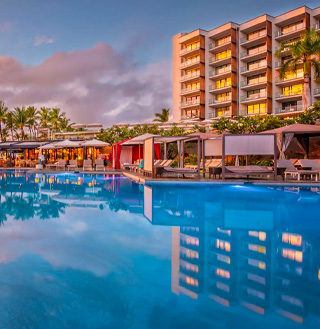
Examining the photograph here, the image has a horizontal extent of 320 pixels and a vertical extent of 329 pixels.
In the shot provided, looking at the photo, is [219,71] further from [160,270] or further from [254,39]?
[160,270]

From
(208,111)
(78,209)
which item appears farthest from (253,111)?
(78,209)

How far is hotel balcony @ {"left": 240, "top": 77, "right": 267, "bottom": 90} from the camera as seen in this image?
39447mm

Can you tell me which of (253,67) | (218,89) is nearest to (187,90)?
(218,89)

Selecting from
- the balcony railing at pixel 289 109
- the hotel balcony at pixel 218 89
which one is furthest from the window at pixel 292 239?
the hotel balcony at pixel 218 89

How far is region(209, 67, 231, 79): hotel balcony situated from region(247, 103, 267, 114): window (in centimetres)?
572

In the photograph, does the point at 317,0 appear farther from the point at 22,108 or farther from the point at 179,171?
the point at 22,108

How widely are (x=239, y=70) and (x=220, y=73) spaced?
9.51 ft

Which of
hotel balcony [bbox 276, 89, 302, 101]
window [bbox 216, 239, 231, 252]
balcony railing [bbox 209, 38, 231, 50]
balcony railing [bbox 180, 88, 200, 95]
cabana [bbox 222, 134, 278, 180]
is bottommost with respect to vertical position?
window [bbox 216, 239, 231, 252]

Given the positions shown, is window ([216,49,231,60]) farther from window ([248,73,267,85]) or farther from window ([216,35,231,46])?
window ([248,73,267,85])

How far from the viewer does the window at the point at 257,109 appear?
130ft

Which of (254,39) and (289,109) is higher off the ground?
(254,39)

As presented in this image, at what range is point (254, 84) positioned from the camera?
4012cm

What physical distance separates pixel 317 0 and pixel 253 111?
15.4m

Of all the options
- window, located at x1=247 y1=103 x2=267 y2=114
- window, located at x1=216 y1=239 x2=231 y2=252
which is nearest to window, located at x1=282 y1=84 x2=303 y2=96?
window, located at x1=247 y1=103 x2=267 y2=114
